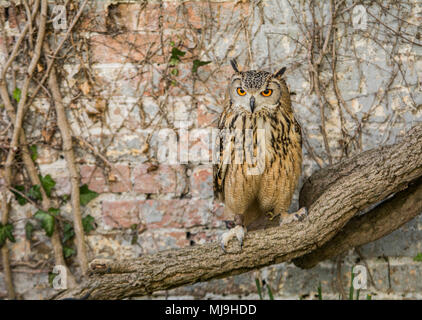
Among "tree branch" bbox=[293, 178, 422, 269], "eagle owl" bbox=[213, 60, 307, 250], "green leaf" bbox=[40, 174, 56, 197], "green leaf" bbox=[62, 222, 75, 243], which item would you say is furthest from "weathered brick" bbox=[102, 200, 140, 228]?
"tree branch" bbox=[293, 178, 422, 269]

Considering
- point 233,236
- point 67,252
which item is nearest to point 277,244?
point 233,236

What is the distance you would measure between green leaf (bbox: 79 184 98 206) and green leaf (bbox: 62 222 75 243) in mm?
143

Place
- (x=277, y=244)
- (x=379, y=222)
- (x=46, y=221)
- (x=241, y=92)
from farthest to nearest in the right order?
(x=46, y=221) < (x=379, y=222) < (x=241, y=92) < (x=277, y=244)

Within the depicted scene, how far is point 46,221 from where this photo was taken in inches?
92.9

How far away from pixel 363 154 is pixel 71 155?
5.05 ft

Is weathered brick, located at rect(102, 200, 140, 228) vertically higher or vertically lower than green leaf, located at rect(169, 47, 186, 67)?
lower

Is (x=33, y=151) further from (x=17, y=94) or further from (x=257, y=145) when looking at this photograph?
(x=257, y=145)

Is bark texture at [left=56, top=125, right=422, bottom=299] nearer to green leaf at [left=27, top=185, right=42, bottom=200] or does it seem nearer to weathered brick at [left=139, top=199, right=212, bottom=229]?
weathered brick at [left=139, top=199, right=212, bottom=229]

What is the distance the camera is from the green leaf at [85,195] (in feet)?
7.91

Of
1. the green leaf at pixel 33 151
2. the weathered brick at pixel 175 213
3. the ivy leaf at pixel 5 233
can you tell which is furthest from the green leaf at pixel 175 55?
the ivy leaf at pixel 5 233

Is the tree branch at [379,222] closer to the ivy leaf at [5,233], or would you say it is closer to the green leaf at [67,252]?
the green leaf at [67,252]

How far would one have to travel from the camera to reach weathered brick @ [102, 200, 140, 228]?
2.44m

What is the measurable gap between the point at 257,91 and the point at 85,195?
115 cm

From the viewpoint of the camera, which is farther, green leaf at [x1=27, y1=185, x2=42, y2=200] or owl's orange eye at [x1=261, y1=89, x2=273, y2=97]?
green leaf at [x1=27, y1=185, x2=42, y2=200]
